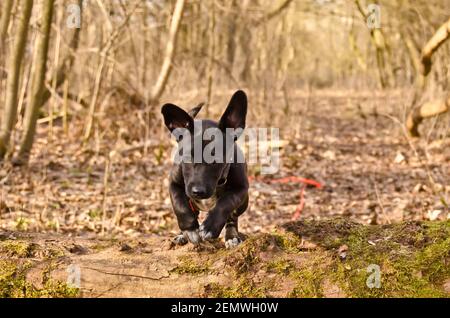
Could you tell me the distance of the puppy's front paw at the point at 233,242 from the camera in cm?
345

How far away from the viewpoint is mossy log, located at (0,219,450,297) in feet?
9.85

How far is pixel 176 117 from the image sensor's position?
3.31 meters

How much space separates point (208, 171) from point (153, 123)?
1000 cm

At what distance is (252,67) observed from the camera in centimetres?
1457

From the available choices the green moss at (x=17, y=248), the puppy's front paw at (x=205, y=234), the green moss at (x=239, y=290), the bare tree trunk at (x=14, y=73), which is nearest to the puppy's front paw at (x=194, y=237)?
the puppy's front paw at (x=205, y=234)

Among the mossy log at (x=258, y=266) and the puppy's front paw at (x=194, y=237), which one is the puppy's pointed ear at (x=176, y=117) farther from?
the mossy log at (x=258, y=266)

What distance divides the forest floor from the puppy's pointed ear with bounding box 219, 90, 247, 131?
71 centimetres

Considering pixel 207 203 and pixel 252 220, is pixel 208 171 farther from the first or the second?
pixel 252 220

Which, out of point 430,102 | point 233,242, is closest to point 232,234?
point 233,242

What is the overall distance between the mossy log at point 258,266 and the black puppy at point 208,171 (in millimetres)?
203

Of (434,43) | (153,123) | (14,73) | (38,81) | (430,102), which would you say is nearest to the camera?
(14,73)
